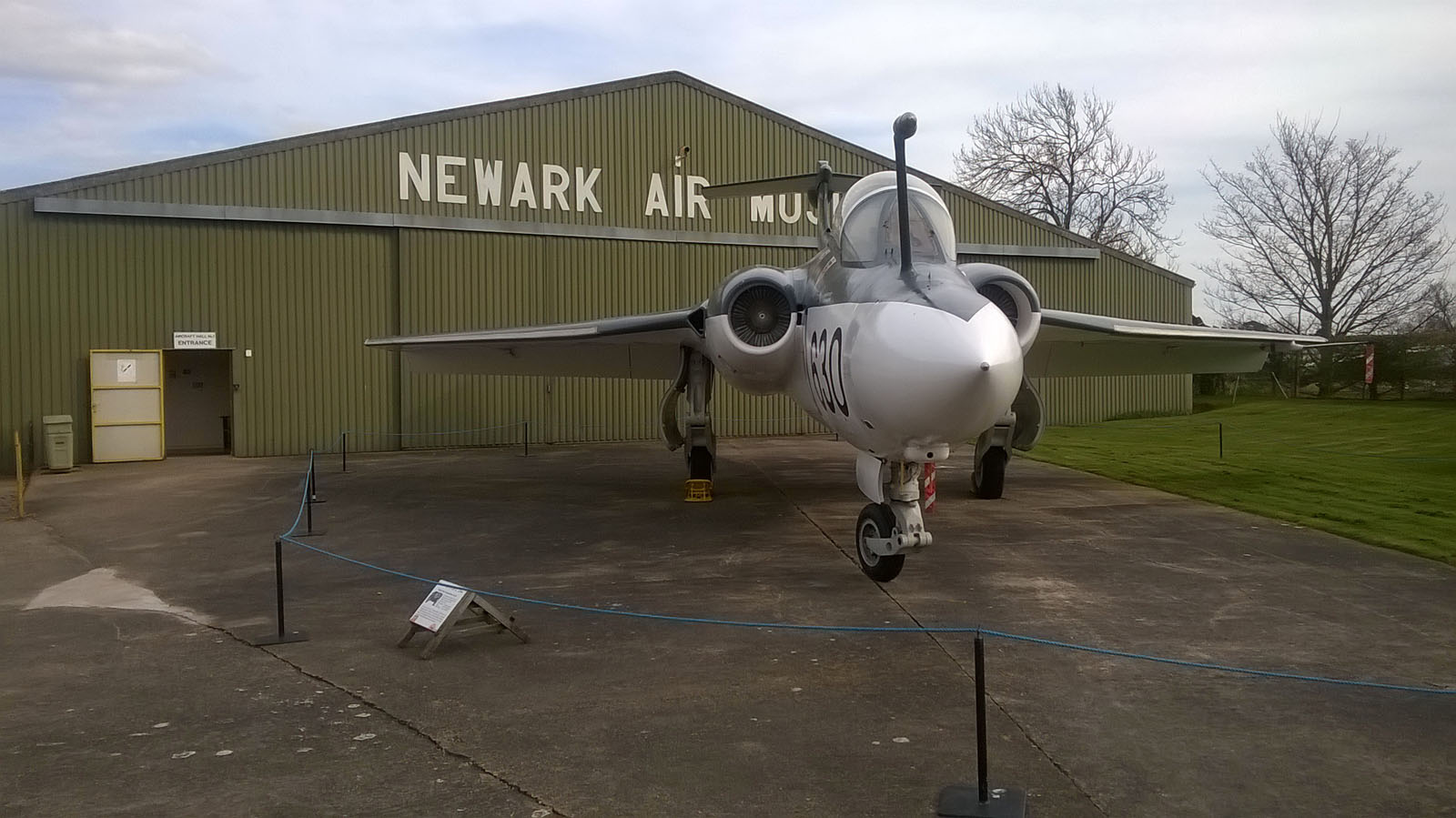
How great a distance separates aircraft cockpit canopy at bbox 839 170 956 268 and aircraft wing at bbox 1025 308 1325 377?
12.7ft

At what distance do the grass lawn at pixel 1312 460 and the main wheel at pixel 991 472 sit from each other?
2.56 m

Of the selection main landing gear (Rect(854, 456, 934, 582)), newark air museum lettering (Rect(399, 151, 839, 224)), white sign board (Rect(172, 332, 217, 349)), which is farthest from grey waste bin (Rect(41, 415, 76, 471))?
main landing gear (Rect(854, 456, 934, 582))

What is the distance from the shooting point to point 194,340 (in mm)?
18875

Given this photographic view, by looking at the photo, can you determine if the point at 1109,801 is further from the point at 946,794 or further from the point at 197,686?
the point at 197,686

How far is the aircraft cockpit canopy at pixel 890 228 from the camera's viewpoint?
7902mm

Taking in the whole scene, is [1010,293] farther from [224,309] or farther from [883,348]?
[224,309]

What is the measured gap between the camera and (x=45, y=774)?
14.2 feet

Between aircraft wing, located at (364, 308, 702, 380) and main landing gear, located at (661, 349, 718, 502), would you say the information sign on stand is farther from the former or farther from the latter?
main landing gear, located at (661, 349, 718, 502)

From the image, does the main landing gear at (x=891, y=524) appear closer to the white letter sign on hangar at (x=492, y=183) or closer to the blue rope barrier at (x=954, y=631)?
the blue rope barrier at (x=954, y=631)

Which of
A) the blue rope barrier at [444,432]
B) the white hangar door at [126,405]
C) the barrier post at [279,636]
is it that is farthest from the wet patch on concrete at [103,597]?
the blue rope barrier at [444,432]

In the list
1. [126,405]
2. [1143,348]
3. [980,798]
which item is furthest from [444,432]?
[980,798]

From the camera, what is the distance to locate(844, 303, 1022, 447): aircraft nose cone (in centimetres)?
593

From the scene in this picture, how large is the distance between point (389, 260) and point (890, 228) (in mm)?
14777

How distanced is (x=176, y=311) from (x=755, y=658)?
16.9 metres
